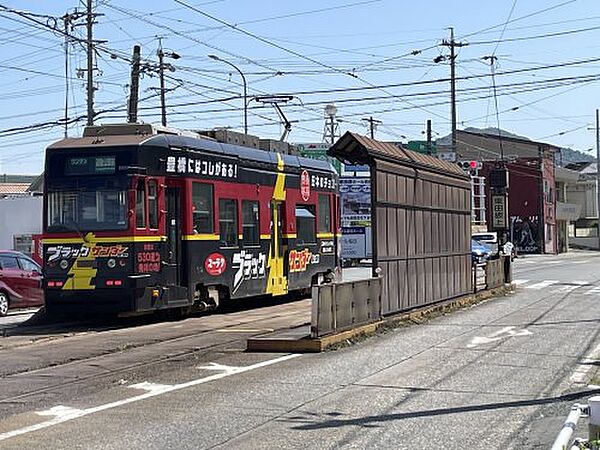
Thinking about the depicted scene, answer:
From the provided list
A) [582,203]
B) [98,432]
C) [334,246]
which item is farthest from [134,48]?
[582,203]

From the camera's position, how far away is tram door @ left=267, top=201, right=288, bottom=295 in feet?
75.5

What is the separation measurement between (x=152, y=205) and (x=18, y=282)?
7239mm

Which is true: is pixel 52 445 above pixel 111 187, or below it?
below

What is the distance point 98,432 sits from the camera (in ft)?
28.9

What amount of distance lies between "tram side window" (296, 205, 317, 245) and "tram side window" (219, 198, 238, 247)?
11.7ft

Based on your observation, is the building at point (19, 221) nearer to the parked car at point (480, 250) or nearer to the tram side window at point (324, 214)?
the parked car at point (480, 250)

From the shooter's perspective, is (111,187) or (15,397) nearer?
(15,397)

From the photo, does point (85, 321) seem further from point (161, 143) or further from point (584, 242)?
point (584, 242)

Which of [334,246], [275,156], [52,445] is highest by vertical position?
[275,156]

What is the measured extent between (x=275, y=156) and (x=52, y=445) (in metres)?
15.8

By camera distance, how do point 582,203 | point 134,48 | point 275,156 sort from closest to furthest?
point 275,156
point 134,48
point 582,203

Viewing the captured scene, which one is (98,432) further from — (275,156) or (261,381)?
(275,156)

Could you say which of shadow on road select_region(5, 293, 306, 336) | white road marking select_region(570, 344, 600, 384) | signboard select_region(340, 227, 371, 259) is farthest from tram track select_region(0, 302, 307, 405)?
signboard select_region(340, 227, 371, 259)

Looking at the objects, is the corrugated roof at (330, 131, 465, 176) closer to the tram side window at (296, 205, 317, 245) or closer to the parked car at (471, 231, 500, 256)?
the tram side window at (296, 205, 317, 245)
